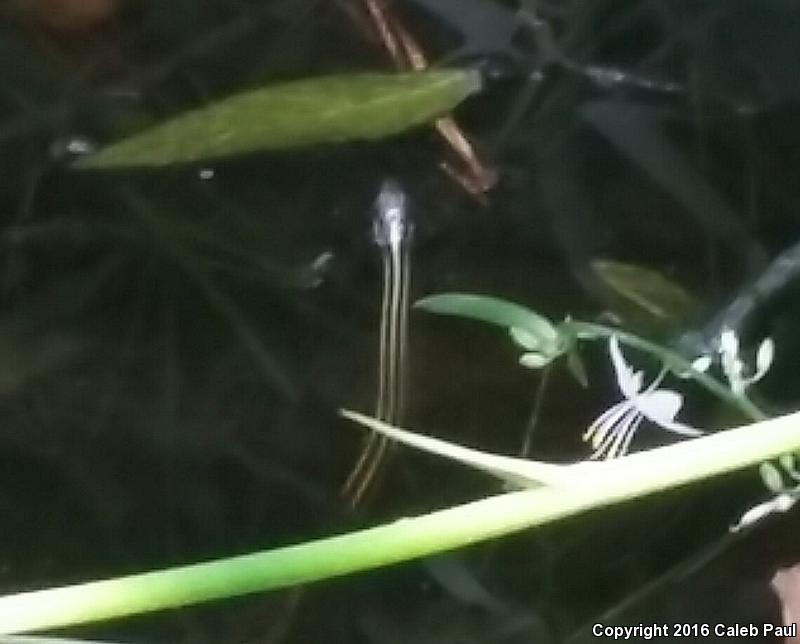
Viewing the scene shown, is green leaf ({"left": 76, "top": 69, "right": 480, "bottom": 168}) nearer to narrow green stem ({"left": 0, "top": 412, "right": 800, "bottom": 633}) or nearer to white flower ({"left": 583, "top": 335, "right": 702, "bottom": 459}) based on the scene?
white flower ({"left": 583, "top": 335, "right": 702, "bottom": 459})

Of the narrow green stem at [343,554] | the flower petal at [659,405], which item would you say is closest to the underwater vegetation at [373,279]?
the flower petal at [659,405]

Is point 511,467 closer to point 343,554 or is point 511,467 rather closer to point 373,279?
point 343,554

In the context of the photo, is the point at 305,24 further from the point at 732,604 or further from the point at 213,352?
the point at 732,604

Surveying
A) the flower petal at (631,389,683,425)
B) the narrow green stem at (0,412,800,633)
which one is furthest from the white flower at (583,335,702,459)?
the narrow green stem at (0,412,800,633)

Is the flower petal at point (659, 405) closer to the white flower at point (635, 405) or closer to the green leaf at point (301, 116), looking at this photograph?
the white flower at point (635, 405)

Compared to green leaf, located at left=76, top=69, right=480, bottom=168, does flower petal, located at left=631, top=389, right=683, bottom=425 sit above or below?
below

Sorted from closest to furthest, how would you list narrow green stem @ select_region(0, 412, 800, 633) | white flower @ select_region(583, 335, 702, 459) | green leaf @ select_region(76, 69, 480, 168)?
narrow green stem @ select_region(0, 412, 800, 633) → white flower @ select_region(583, 335, 702, 459) → green leaf @ select_region(76, 69, 480, 168)
